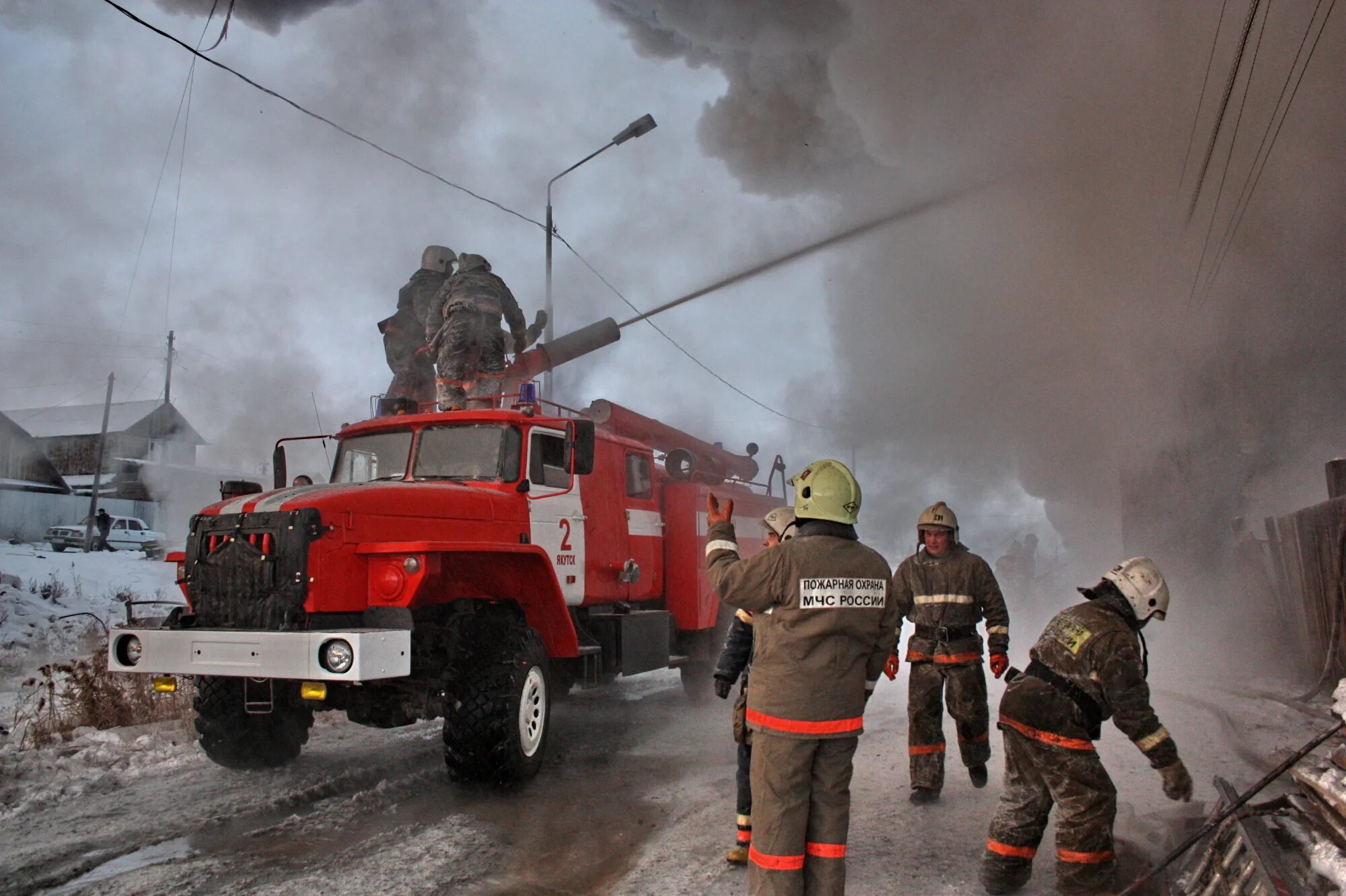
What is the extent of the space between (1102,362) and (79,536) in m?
23.7

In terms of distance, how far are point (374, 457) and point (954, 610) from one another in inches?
161

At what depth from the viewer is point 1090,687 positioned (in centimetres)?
364

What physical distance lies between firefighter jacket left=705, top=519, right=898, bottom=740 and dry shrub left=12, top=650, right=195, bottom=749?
4871 mm

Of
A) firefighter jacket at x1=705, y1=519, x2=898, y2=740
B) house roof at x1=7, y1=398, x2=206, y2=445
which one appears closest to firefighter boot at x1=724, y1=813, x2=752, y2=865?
firefighter jacket at x1=705, y1=519, x2=898, y2=740

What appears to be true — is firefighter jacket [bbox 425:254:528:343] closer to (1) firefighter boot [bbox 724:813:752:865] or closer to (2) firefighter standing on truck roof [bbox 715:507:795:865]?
(2) firefighter standing on truck roof [bbox 715:507:795:865]

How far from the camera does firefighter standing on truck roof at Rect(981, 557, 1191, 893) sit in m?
3.53

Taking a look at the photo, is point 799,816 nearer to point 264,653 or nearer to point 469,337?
point 264,653

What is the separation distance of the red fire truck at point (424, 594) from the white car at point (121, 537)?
18.9 m

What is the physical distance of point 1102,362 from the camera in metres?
14.5

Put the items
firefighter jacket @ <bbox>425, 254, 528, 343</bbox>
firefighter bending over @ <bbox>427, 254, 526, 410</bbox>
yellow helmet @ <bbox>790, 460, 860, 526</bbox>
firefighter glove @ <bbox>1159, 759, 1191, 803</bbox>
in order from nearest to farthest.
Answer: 1. yellow helmet @ <bbox>790, 460, 860, 526</bbox>
2. firefighter glove @ <bbox>1159, 759, 1191, 803</bbox>
3. firefighter bending over @ <bbox>427, 254, 526, 410</bbox>
4. firefighter jacket @ <bbox>425, 254, 528, 343</bbox>

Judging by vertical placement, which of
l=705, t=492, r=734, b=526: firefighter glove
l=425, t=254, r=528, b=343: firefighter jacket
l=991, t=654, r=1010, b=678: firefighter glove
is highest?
l=425, t=254, r=528, b=343: firefighter jacket

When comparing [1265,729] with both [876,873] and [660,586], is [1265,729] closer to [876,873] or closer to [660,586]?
[876,873]

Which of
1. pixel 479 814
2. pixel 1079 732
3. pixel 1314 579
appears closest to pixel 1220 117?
pixel 1314 579

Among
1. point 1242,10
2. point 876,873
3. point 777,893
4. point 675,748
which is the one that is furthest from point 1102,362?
point 777,893
